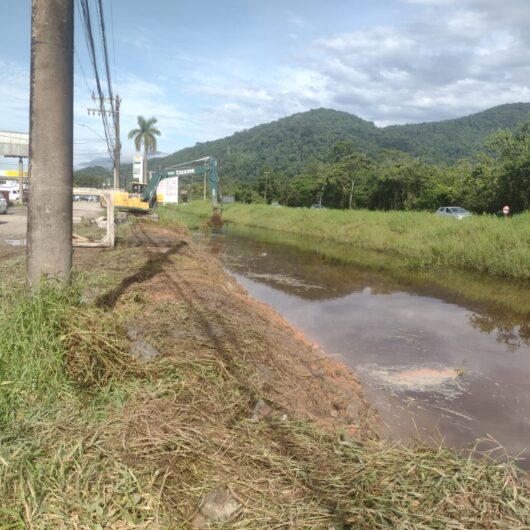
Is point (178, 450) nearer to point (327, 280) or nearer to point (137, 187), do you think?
point (327, 280)

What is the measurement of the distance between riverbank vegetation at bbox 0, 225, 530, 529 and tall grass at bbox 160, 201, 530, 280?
46.6 feet

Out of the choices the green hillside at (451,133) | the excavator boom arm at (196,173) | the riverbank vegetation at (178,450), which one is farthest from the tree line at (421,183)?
the green hillside at (451,133)

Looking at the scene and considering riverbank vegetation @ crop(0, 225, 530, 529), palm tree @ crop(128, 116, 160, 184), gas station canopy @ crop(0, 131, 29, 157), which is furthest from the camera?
palm tree @ crop(128, 116, 160, 184)

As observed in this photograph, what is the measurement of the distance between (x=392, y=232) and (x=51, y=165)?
21.7 m

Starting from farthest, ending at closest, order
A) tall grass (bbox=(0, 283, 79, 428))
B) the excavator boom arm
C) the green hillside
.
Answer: the green hillside
the excavator boom arm
tall grass (bbox=(0, 283, 79, 428))

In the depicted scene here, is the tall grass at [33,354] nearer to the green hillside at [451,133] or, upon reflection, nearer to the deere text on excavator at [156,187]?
the deere text on excavator at [156,187]

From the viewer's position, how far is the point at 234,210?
49438 millimetres

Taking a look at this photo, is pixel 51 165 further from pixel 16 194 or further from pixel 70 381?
pixel 16 194

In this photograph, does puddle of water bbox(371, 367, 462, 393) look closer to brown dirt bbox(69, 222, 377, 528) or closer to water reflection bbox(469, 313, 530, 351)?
brown dirt bbox(69, 222, 377, 528)

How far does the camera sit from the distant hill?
326ft

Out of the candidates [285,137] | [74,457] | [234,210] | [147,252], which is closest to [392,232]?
[147,252]

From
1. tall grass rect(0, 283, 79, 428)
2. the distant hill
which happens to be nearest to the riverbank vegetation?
tall grass rect(0, 283, 79, 428)

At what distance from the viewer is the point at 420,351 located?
809 centimetres

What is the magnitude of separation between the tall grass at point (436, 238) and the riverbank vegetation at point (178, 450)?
14.2m
